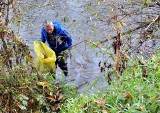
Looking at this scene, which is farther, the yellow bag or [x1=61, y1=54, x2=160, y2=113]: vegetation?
the yellow bag

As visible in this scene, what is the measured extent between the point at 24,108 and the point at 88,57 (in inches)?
165

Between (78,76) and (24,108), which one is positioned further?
(78,76)

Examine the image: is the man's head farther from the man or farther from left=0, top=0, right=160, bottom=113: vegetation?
left=0, top=0, right=160, bottom=113: vegetation

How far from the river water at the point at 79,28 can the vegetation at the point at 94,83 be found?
1.75 feet

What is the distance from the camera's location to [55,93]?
591 cm

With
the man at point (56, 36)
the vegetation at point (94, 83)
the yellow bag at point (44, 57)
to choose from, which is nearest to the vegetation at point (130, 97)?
the vegetation at point (94, 83)

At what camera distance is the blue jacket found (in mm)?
6789

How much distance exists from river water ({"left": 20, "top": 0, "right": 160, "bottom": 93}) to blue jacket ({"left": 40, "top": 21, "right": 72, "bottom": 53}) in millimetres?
217

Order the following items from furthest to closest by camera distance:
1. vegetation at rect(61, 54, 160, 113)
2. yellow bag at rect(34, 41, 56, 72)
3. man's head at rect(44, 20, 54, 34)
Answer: yellow bag at rect(34, 41, 56, 72) < man's head at rect(44, 20, 54, 34) < vegetation at rect(61, 54, 160, 113)

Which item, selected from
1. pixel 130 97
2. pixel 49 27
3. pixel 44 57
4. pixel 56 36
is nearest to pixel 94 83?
pixel 130 97

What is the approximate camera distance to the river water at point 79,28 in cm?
768

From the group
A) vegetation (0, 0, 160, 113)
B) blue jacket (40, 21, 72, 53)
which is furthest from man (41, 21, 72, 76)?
vegetation (0, 0, 160, 113)

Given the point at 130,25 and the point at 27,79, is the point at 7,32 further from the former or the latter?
the point at 130,25

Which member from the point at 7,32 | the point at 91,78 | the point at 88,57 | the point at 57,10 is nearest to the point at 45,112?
the point at 7,32
